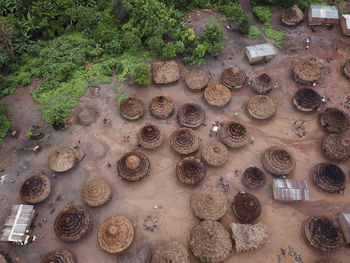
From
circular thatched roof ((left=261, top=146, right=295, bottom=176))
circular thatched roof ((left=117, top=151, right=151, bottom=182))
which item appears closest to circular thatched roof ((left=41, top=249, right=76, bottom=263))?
circular thatched roof ((left=117, top=151, right=151, bottom=182))

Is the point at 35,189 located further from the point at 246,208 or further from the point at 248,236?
the point at 248,236

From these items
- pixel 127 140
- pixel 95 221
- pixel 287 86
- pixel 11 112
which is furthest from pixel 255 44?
pixel 11 112

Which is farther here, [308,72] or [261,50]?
[261,50]

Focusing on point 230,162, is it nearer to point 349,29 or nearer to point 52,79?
point 52,79

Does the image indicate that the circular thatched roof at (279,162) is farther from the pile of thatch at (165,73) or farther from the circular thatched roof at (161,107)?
the pile of thatch at (165,73)

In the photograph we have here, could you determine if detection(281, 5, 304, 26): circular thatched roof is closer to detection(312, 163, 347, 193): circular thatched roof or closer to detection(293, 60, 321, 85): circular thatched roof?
detection(293, 60, 321, 85): circular thatched roof

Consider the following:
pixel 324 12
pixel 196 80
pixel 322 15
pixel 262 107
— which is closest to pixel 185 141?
pixel 196 80
